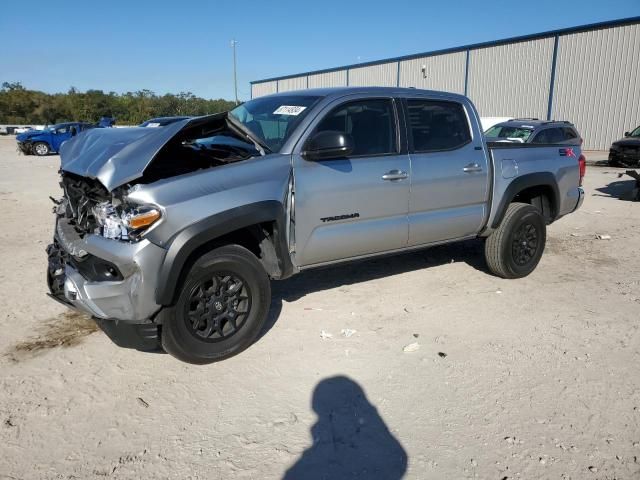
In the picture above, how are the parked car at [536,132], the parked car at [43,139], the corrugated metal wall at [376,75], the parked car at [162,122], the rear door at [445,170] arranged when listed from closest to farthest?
the parked car at [162,122] < the rear door at [445,170] < the parked car at [536,132] < the parked car at [43,139] < the corrugated metal wall at [376,75]

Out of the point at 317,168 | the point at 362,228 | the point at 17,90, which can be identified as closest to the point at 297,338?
the point at 362,228

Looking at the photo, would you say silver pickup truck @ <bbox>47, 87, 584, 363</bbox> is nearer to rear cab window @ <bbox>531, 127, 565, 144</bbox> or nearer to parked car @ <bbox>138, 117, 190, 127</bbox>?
parked car @ <bbox>138, 117, 190, 127</bbox>

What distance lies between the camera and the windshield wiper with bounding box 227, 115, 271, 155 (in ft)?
12.6

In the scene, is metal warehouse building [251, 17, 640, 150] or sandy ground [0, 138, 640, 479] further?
metal warehouse building [251, 17, 640, 150]

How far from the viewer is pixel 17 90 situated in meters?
56.0

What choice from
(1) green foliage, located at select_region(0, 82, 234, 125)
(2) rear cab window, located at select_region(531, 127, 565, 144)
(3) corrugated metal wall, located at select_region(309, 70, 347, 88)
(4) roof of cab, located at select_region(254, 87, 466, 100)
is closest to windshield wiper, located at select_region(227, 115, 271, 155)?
(4) roof of cab, located at select_region(254, 87, 466, 100)

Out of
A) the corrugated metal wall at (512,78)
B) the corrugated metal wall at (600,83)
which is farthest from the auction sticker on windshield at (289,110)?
the corrugated metal wall at (512,78)

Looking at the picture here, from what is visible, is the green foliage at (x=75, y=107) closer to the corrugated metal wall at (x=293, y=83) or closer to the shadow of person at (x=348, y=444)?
the corrugated metal wall at (x=293, y=83)

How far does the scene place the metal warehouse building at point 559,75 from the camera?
23938mm

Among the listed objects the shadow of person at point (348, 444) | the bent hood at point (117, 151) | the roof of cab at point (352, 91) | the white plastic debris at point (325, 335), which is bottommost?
the shadow of person at point (348, 444)

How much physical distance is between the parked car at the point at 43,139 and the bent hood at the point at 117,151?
21.9 m

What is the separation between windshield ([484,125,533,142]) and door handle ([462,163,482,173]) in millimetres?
9184

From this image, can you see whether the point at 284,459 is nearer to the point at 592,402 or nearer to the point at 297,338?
the point at 297,338

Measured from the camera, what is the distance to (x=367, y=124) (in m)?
4.37
